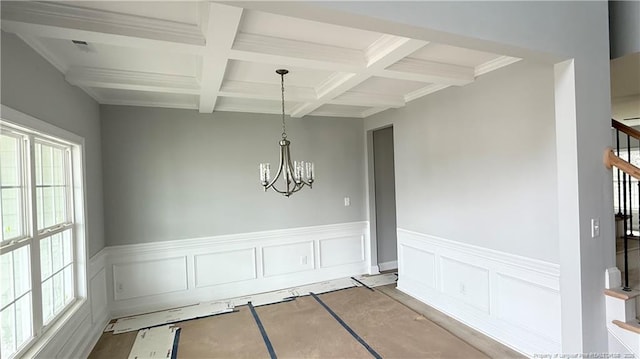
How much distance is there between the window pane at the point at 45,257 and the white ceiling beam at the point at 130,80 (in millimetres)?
1389

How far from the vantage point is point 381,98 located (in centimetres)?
383

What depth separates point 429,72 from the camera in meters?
2.80

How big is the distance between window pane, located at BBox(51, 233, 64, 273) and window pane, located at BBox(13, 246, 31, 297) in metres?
0.46

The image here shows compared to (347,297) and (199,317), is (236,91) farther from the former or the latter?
(347,297)

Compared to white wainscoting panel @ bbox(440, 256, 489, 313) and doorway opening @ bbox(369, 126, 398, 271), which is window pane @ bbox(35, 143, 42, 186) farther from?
doorway opening @ bbox(369, 126, 398, 271)

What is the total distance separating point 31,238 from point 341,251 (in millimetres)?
3693

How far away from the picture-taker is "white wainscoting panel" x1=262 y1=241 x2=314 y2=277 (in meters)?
4.46

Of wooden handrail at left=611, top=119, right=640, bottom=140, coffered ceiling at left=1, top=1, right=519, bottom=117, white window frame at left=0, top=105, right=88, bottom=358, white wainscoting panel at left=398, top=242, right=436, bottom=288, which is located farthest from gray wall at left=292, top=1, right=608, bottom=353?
white window frame at left=0, top=105, right=88, bottom=358

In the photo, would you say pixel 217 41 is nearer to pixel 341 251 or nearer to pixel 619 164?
pixel 619 164

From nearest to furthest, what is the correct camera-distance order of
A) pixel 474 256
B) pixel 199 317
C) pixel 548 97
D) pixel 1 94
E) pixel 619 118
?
pixel 1 94 → pixel 548 97 → pixel 474 256 → pixel 199 317 → pixel 619 118

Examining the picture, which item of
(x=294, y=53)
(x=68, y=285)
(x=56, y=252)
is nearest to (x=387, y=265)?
(x=294, y=53)

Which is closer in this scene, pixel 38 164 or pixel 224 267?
pixel 38 164

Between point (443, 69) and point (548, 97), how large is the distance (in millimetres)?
862

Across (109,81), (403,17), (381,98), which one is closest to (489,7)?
(403,17)
